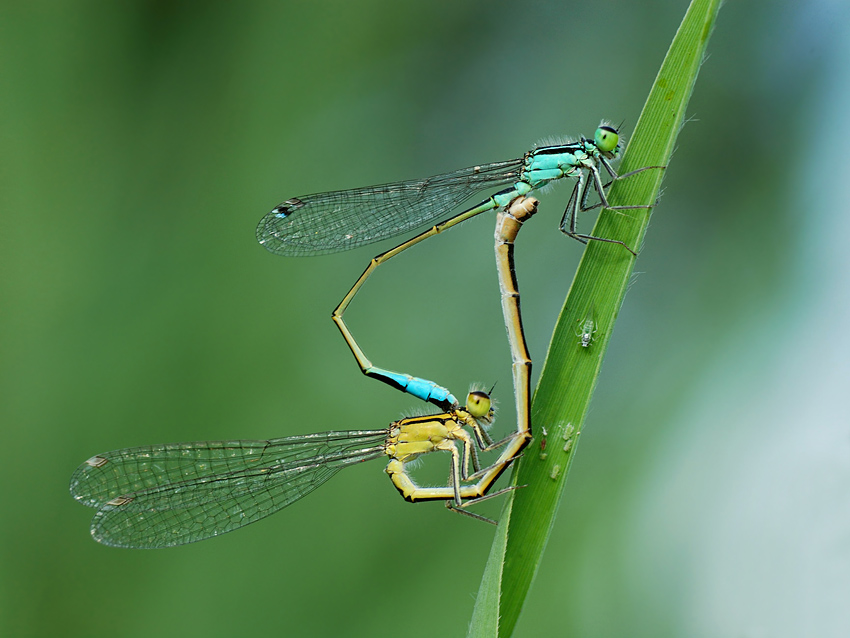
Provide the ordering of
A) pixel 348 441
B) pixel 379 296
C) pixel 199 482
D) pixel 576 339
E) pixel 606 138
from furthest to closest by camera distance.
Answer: pixel 379 296
pixel 199 482
pixel 348 441
pixel 606 138
pixel 576 339

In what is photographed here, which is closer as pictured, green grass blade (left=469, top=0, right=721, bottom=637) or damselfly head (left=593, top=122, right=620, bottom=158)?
green grass blade (left=469, top=0, right=721, bottom=637)

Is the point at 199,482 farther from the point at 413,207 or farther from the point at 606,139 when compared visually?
the point at 606,139

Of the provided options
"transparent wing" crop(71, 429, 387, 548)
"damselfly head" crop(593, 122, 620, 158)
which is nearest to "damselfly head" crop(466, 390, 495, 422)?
"transparent wing" crop(71, 429, 387, 548)

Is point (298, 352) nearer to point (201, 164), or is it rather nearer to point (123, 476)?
point (123, 476)

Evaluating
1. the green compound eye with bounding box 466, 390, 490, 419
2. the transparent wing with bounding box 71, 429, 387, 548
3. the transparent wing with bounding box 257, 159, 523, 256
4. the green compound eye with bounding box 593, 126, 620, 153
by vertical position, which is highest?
the green compound eye with bounding box 593, 126, 620, 153

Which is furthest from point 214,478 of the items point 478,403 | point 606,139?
point 606,139

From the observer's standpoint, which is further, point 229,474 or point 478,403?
point 229,474

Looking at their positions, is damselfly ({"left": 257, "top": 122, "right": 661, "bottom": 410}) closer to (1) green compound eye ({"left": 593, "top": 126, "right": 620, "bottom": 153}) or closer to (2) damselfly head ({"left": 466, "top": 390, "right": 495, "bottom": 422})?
(1) green compound eye ({"left": 593, "top": 126, "right": 620, "bottom": 153})
